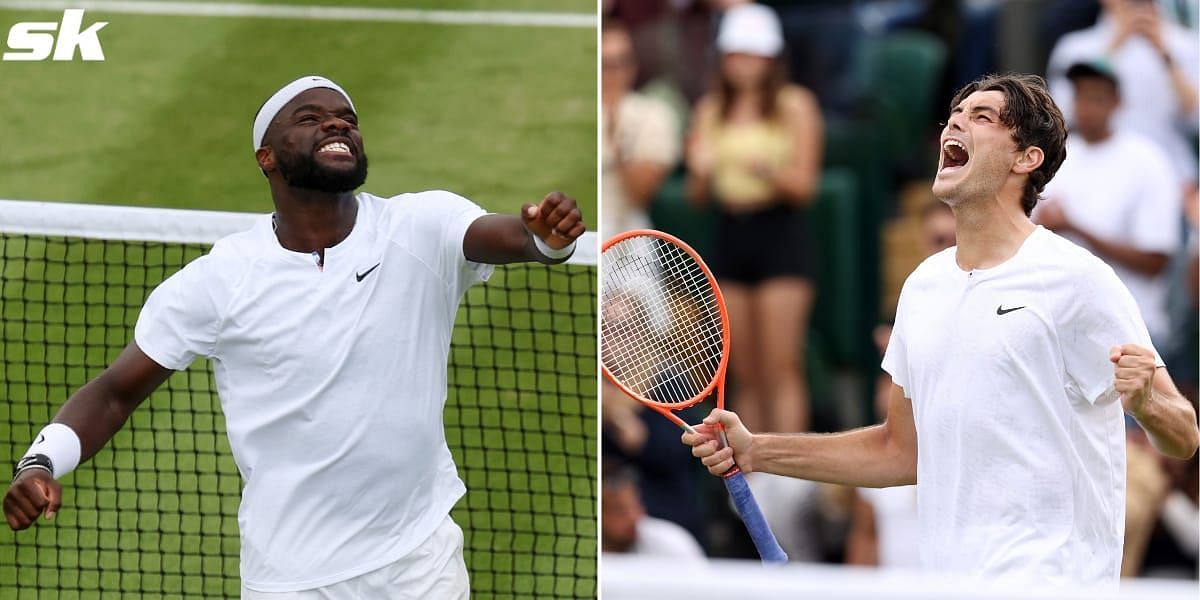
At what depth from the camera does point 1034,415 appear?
13.1ft

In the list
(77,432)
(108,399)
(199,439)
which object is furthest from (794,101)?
(77,432)

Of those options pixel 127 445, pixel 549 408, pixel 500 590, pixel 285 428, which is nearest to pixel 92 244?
pixel 127 445

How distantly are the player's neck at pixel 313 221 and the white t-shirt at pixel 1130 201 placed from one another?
2.92 m

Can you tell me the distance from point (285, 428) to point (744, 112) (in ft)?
10.1

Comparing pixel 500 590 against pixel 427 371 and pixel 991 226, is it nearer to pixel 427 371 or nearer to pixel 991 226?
pixel 427 371

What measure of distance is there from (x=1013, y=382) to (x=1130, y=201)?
2466 millimetres

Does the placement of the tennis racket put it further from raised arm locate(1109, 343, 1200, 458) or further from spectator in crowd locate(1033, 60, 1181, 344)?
spectator in crowd locate(1033, 60, 1181, 344)

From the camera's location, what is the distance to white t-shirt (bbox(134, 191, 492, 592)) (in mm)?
4371

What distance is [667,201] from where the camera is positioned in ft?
23.5

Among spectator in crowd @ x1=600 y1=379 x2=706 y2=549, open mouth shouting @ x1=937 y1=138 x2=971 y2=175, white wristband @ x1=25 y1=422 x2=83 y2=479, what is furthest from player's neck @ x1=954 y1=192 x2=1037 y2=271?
spectator in crowd @ x1=600 y1=379 x2=706 y2=549

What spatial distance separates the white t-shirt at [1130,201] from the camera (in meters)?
6.16

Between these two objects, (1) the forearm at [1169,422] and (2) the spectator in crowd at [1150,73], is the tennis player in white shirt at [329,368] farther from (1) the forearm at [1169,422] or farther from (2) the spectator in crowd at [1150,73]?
(2) the spectator in crowd at [1150,73]

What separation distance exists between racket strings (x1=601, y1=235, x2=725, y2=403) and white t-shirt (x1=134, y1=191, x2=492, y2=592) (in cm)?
65

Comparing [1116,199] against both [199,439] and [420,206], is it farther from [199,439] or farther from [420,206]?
[199,439]
